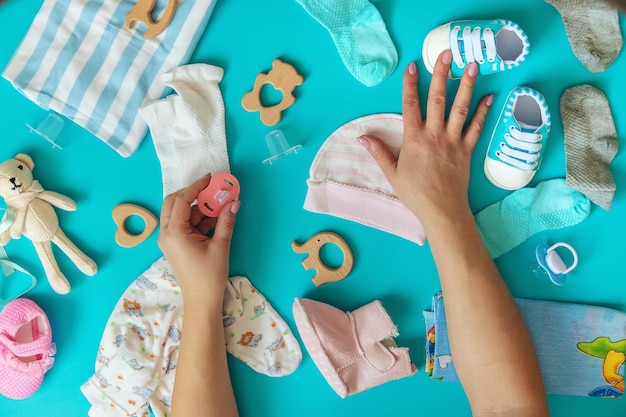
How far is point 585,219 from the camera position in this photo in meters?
1.10

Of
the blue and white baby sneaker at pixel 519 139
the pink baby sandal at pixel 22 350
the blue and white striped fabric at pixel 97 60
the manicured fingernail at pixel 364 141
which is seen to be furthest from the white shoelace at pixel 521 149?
the pink baby sandal at pixel 22 350

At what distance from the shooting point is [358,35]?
111cm

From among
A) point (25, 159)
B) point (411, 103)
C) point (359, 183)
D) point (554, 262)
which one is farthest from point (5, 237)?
point (554, 262)

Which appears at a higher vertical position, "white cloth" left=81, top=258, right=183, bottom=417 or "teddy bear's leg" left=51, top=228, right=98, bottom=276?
"teddy bear's leg" left=51, top=228, right=98, bottom=276

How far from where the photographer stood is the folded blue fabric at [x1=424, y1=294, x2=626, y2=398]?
3.58 feet

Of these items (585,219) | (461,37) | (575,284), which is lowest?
(575,284)

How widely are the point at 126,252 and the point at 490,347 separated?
74 centimetres

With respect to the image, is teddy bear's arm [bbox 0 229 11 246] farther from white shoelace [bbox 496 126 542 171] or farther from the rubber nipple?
white shoelace [bbox 496 126 542 171]

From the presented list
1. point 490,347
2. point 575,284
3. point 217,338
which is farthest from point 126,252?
point 575,284

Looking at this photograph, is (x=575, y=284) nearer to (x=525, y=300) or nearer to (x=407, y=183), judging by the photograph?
(x=525, y=300)

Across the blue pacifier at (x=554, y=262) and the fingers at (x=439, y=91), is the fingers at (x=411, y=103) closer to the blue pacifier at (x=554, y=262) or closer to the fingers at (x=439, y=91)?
the fingers at (x=439, y=91)

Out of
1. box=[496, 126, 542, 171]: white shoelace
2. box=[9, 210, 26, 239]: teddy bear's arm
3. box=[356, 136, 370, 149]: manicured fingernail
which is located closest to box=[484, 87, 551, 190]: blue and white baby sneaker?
box=[496, 126, 542, 171]: white shoelace

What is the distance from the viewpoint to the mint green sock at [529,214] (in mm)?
1078

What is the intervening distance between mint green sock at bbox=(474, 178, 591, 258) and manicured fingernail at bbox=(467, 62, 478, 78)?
250 millimetres
